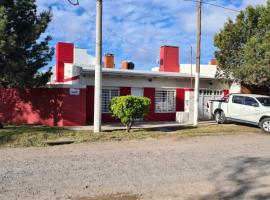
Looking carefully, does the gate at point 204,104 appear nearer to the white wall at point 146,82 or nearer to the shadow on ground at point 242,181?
the white wall at point 146,82

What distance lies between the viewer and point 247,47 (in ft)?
78.2

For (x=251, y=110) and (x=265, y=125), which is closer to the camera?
(x=265, y=125)

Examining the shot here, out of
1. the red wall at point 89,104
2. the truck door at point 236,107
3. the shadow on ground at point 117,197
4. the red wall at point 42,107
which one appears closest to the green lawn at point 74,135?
the truck door at point 236,107

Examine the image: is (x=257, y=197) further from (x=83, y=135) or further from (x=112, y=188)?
(x=83, y=135)

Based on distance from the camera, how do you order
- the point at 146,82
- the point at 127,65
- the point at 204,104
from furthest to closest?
the point at 127,65 < the point at 204,104 < the point at 146,82

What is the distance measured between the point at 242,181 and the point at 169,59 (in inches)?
961

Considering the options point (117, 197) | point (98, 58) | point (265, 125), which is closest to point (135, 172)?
point (117, 197)

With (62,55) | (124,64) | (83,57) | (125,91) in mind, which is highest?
(83,57)

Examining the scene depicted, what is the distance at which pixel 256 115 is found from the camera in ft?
69.6

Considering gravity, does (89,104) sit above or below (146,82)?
below

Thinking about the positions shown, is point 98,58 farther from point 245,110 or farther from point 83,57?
point 83,57

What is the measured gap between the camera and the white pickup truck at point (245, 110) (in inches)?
822

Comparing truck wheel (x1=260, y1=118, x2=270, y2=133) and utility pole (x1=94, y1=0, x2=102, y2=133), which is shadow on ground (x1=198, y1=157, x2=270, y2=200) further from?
truck wheel (x1=260, y1=118, x2=270, y2=133)

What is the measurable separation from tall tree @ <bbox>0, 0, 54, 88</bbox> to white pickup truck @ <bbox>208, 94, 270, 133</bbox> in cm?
983
